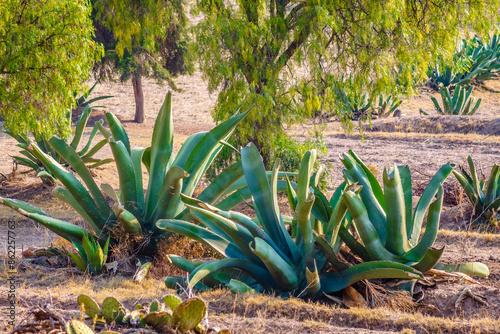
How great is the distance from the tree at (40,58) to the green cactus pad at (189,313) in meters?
6.33

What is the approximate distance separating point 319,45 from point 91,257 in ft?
18.0

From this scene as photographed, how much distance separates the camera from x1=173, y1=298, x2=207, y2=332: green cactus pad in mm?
2793

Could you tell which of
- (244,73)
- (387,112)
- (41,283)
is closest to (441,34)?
(244,73)

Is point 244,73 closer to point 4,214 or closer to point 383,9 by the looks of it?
point 383,9

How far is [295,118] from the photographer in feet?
31.5

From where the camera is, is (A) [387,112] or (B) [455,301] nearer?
(B) [455,301]

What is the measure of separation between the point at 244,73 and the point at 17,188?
5450 millimetres

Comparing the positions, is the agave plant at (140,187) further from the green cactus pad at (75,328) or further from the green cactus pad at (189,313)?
the green cactus pad at (75,328)

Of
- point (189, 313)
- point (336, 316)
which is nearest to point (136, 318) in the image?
point (189, 313)

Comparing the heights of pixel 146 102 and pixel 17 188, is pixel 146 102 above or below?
above

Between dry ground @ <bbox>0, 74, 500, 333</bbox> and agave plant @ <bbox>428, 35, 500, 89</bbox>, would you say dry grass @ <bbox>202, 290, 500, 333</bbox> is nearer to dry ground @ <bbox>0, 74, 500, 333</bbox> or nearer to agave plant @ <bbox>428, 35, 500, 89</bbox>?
dry ground @ <bbox>0, 74, 500, 333</bbox>

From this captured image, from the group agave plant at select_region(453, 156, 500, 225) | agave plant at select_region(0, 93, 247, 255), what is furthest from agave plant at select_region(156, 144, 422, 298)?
agave plant at select_region(453, 156, 500, 225)

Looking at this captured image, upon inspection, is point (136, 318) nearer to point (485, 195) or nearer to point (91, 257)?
point (91, 257)

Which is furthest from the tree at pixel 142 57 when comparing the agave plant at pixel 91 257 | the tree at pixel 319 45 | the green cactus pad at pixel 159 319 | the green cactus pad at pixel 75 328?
the green cactus pad at pixel 75 328
